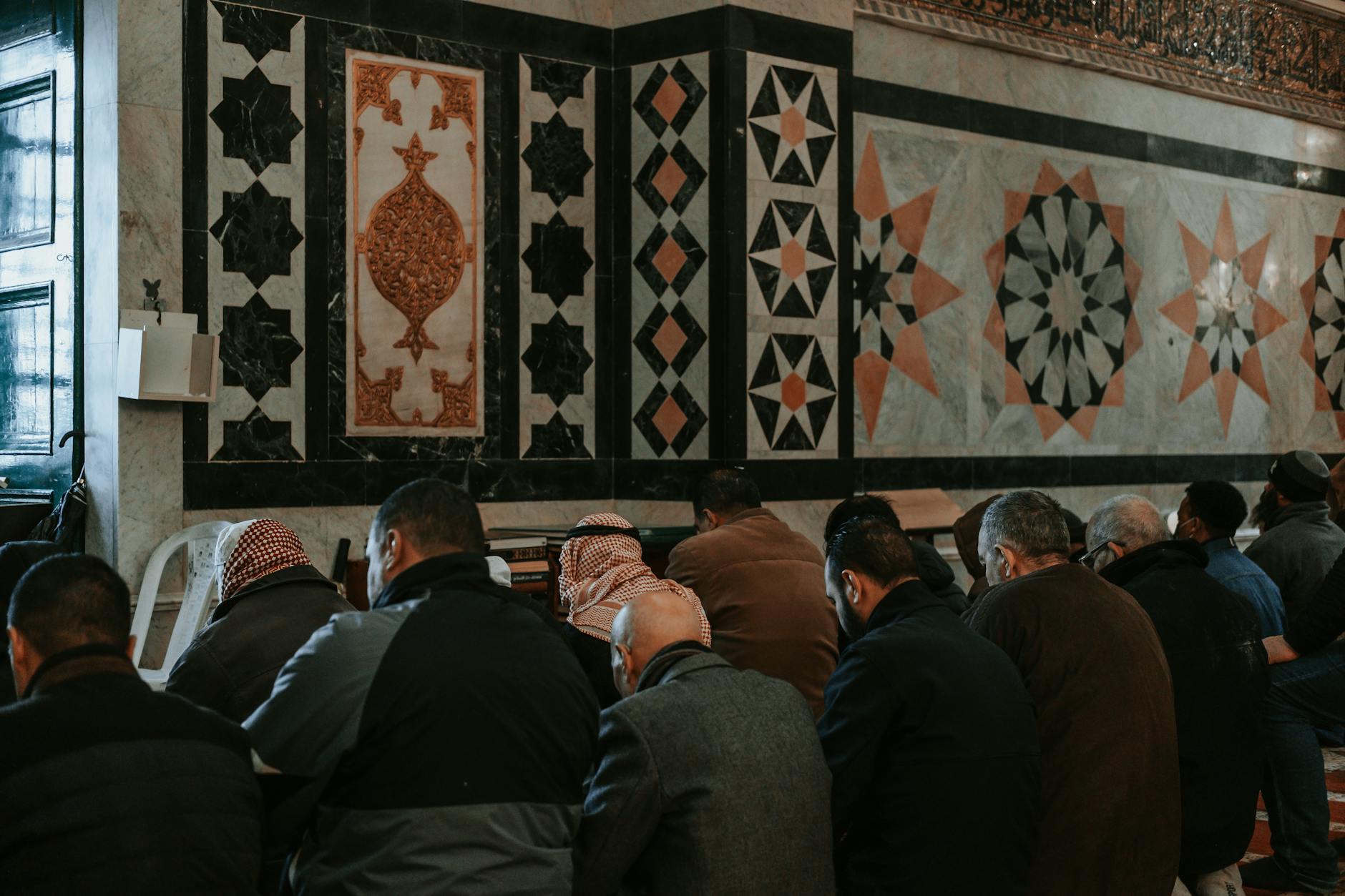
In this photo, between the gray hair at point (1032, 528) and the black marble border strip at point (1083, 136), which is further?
the black marble border strip at point (1083, 136)

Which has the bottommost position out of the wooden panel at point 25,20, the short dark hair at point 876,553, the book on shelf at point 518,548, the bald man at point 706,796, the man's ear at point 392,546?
the bald man at point 706,796

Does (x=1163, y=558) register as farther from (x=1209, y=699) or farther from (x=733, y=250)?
(x=733, y=250)

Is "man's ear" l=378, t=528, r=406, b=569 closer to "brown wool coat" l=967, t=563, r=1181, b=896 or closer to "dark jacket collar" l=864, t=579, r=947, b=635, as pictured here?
"dark jacket collar" l=864, t=579, r=947, b=635

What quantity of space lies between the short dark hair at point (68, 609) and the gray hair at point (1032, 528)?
223 cm

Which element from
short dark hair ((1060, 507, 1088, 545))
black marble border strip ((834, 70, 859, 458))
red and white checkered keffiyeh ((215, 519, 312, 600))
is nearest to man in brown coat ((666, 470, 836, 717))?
red and white checkered keffiyeh ((215, 519, 312, 600))

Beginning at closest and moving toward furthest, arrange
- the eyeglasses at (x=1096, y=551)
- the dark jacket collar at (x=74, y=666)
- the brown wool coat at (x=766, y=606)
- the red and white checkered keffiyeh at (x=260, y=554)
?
the dark jacket collar at (x=74, y=666) → the red and white checkered keffiyeh at (x=260, y=554) → the brown wool coat at (x=766, y=606) → the eyeglasses at (x=1096, y=551)

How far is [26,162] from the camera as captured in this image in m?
5.93

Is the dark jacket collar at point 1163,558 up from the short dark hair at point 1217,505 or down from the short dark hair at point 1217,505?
down

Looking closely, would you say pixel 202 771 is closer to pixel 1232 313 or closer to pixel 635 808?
pixel 635 808

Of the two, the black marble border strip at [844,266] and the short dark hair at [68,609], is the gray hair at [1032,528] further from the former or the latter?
the black marble border strip at [844,266]

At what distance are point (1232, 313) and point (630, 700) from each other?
319 inches

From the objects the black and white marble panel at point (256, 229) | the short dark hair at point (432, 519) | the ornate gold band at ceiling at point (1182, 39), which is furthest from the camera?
the ornate gold band at ceiling at point (1182, 39)

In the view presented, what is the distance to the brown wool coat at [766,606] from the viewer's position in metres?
4.16

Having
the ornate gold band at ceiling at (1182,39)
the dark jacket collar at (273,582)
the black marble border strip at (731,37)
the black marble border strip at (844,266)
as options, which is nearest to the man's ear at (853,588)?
the dark jacket collar at (273,582)
